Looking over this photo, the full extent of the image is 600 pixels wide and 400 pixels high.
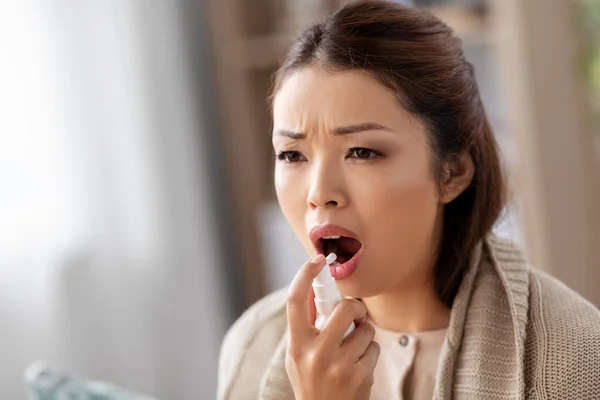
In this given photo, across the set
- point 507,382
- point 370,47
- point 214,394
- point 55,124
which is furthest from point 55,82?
point 507,382

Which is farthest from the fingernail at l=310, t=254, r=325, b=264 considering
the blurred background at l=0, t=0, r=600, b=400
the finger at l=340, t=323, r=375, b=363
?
the blurred background at l=0, t=0, r=600, b=400

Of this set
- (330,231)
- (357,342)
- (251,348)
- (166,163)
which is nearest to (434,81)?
(330,231)

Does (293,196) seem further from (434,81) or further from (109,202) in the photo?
(109,202)

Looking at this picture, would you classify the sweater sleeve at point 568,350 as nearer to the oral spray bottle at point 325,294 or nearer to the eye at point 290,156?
the oral spray bottle at point 325,294

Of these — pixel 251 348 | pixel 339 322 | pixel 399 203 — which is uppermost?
pixel 399 203

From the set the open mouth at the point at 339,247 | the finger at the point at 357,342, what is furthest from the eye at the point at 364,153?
the finger at the point at 357,342

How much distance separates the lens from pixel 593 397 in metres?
0.98

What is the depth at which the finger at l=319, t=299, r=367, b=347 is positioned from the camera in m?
0.99

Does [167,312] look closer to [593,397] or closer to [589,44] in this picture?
[589,44]

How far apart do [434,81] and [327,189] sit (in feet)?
0.64

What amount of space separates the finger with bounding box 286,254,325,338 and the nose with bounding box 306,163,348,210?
0.07 m

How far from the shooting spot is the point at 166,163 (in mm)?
2400

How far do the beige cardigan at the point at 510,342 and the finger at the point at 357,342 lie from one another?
0.11 m

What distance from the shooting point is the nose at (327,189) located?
3.34 feet
